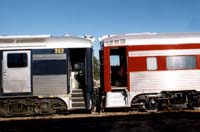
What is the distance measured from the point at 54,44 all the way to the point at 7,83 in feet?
9.04

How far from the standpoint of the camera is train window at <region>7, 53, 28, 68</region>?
17312 mm

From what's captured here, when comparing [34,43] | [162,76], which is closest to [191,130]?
[162,76]

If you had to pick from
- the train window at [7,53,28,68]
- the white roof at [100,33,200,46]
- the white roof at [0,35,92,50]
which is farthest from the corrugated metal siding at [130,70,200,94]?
the train window at [7,53,28,68]

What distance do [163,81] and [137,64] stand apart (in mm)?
1426

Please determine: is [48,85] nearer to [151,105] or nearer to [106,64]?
[106,64]

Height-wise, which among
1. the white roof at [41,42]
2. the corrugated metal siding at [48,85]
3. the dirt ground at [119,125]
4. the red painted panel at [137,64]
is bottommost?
the dirt ground at [119,125]

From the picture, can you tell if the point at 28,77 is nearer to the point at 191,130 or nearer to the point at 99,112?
the point at 99,112

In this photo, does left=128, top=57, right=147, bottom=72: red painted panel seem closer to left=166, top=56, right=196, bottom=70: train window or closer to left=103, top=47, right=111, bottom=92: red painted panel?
left=103, top=47, right=111, bottom=92: red painted panel

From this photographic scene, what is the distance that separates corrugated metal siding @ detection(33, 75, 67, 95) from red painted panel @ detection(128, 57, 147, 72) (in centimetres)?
313

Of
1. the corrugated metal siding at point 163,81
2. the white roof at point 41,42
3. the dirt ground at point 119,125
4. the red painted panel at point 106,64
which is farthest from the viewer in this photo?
the red painted panel at point 106,64

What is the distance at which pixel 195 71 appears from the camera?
17766 millimetres

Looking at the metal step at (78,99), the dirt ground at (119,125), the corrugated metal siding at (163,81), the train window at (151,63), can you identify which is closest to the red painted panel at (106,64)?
the corrugated metal siding at (163,81)

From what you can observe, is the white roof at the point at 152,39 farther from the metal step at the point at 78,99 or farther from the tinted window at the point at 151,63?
the metal step at the point at 78,99

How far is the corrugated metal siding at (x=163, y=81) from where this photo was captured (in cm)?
1769
